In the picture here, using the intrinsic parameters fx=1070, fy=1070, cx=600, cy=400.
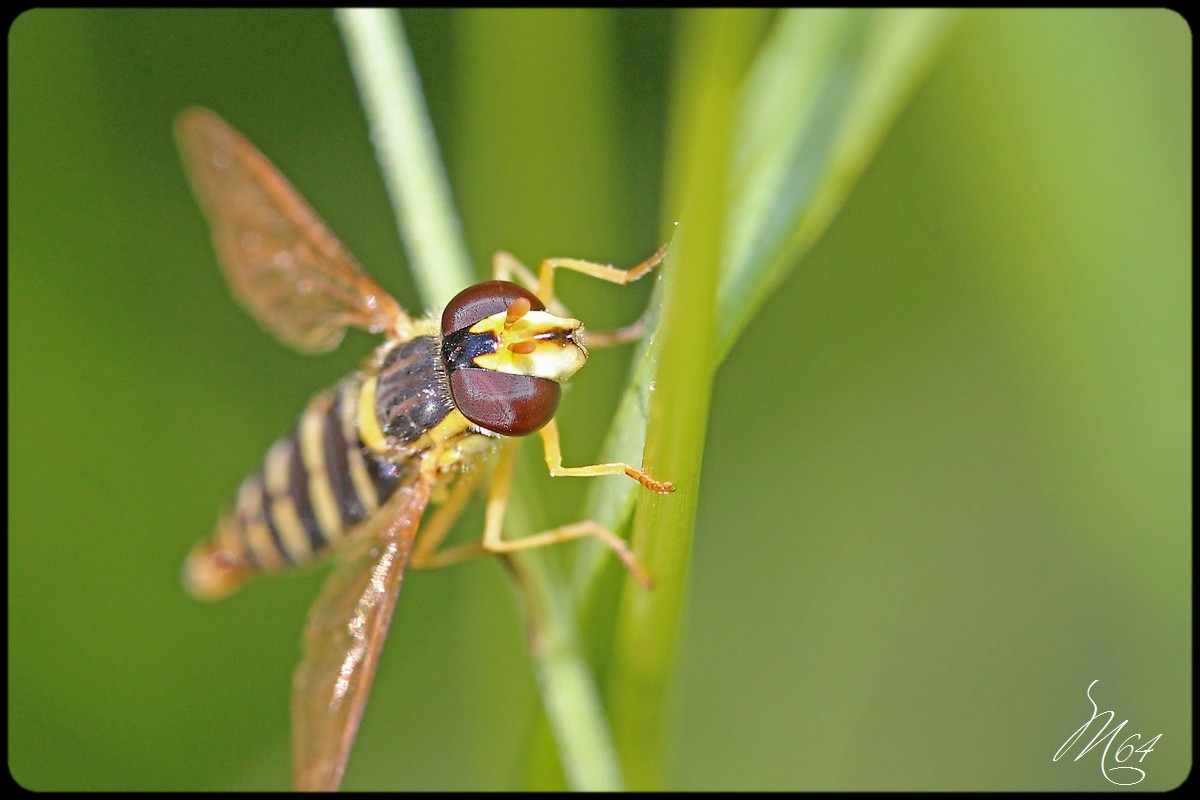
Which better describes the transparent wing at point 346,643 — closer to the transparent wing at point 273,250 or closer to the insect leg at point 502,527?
the insect leg at point 502,527

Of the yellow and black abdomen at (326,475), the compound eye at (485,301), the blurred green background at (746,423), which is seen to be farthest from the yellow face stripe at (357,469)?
the compound eye at (485,301)

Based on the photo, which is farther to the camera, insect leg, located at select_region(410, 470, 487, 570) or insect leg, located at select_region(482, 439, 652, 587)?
insect leg, located at select_region(410, 470, 487, 570)

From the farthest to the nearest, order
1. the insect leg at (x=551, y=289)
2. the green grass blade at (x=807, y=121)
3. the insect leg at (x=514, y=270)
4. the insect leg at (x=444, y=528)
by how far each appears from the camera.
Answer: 1. the insect leg at (x=444, y=528)
2. the insect leg at (x=514, y=270)
3. the insect leg at (x=551, y=289)
4. the green grass blade at (x=807, y=121)

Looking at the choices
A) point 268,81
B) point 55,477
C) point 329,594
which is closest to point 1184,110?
point 329,594

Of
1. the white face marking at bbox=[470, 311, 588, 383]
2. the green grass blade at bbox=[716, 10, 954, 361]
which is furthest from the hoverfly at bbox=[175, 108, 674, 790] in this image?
the green grass blade at bbox=[716, 10, 954, 361]

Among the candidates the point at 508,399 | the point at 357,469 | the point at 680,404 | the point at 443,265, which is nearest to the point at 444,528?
the point at 357,469

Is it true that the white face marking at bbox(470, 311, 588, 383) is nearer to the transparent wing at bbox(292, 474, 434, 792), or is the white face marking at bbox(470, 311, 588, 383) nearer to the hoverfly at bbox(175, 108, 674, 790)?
the hoverfly at bbox(175, 108, 674, 790)
